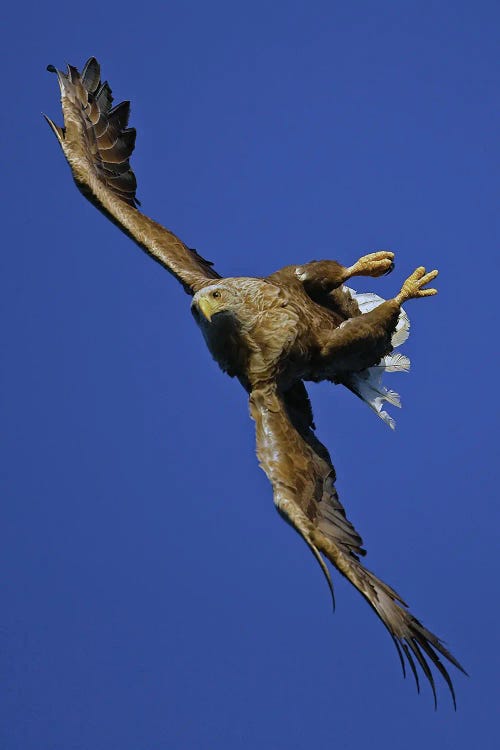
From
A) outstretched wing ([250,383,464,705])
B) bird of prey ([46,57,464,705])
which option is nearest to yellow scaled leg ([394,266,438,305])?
bird of prey ([46,57,464,705])

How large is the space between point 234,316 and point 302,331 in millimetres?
412

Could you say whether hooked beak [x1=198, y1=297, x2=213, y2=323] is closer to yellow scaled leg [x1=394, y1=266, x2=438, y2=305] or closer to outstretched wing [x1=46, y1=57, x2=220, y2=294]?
outstretched wing [x1=46, y1=57, x2=220, y2=294]

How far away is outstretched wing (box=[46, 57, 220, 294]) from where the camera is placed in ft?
31.9

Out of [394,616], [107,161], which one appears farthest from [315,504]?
[107,161]

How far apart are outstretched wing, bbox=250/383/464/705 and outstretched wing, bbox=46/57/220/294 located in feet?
3.52

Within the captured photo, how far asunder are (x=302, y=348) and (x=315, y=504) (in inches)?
Answer: 35.4

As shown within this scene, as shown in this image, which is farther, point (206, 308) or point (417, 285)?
point (417, 285)

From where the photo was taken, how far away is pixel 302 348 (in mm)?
8953

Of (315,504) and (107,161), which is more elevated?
(107,161)

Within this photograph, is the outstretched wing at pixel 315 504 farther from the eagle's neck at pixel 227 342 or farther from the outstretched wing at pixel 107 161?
the outstretched wing at pixel 107 161

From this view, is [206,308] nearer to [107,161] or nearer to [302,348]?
[302,348]

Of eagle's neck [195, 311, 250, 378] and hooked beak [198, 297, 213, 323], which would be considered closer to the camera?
hooked beak [198, 297, 213, 323]

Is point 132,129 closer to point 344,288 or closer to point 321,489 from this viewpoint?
point 344,288

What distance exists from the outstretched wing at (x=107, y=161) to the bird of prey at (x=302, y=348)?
1 cm
